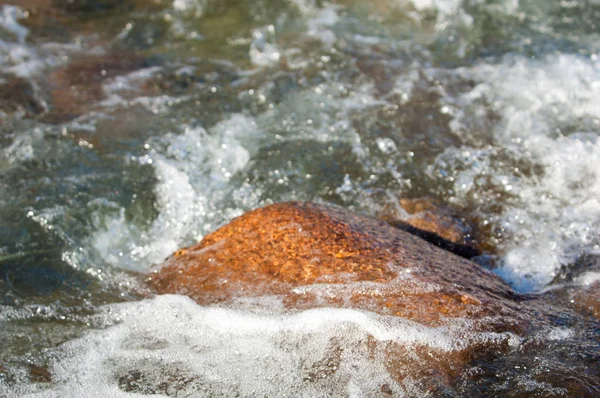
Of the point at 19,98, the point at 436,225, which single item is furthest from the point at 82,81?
the point at 436,225

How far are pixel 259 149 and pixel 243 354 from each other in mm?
2275

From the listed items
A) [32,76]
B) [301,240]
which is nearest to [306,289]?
[301,240]

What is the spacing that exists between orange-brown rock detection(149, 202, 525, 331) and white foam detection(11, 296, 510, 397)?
10cm

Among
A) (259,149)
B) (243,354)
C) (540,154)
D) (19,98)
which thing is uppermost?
(540,154)

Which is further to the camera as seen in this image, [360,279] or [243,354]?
[360,279]

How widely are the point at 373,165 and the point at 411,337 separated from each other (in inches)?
80.4

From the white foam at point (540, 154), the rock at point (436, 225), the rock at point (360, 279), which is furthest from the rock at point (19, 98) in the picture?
the white foam at point (540, 154)

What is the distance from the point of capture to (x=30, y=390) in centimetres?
273

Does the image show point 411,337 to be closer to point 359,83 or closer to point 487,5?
point 359,83

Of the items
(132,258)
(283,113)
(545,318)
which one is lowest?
(132,258)

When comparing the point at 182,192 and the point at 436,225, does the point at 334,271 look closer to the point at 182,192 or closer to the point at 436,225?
the point at 436,225

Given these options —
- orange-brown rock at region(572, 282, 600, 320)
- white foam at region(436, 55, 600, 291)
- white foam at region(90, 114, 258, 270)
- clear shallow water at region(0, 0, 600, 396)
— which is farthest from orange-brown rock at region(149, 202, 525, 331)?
white foam at region(436, 55, 600, 291)

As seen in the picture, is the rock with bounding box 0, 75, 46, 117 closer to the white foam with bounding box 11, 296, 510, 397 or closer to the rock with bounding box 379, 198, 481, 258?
the white foam with bounding box 11, 296, 510, 397

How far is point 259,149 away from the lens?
482 centimetres
